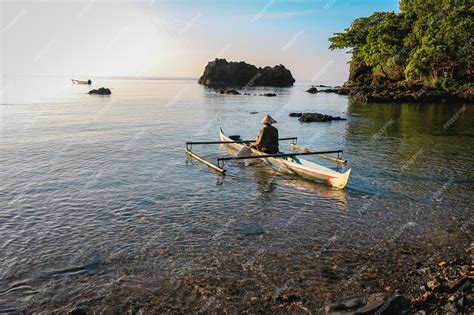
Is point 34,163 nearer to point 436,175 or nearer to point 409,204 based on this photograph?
point 409,204

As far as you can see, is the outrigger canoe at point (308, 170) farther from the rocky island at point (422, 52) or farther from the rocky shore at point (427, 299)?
the rocky island at point (422, 52)

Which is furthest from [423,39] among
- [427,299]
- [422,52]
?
[427,299]

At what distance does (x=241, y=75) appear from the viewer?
557 ft

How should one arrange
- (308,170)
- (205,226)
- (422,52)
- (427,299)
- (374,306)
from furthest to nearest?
(422,52) → (308,170) → (205,226) → (427,299) → (374,306)

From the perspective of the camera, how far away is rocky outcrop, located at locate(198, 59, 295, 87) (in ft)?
557

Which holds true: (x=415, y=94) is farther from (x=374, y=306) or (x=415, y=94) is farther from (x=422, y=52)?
(x=374, y=306)

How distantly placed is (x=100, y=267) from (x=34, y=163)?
49.2 feet

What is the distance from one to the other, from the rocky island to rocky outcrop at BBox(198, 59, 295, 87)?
87319 millimetres

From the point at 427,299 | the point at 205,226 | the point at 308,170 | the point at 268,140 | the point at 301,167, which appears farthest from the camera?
the point at 268,140

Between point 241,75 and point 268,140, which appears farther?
point 241,75

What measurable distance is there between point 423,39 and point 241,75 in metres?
113

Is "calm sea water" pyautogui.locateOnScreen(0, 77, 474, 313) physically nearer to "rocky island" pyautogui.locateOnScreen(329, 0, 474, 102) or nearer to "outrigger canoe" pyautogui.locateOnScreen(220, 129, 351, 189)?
"outrigger canoe" pyautogui.locateOnScreen(220, 129, 351, 189)

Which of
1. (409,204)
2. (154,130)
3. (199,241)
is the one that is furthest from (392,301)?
(154,130)

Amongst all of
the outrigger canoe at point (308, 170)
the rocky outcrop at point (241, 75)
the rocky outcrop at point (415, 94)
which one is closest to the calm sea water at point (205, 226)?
the outrigger canoe at point (308, 170)
